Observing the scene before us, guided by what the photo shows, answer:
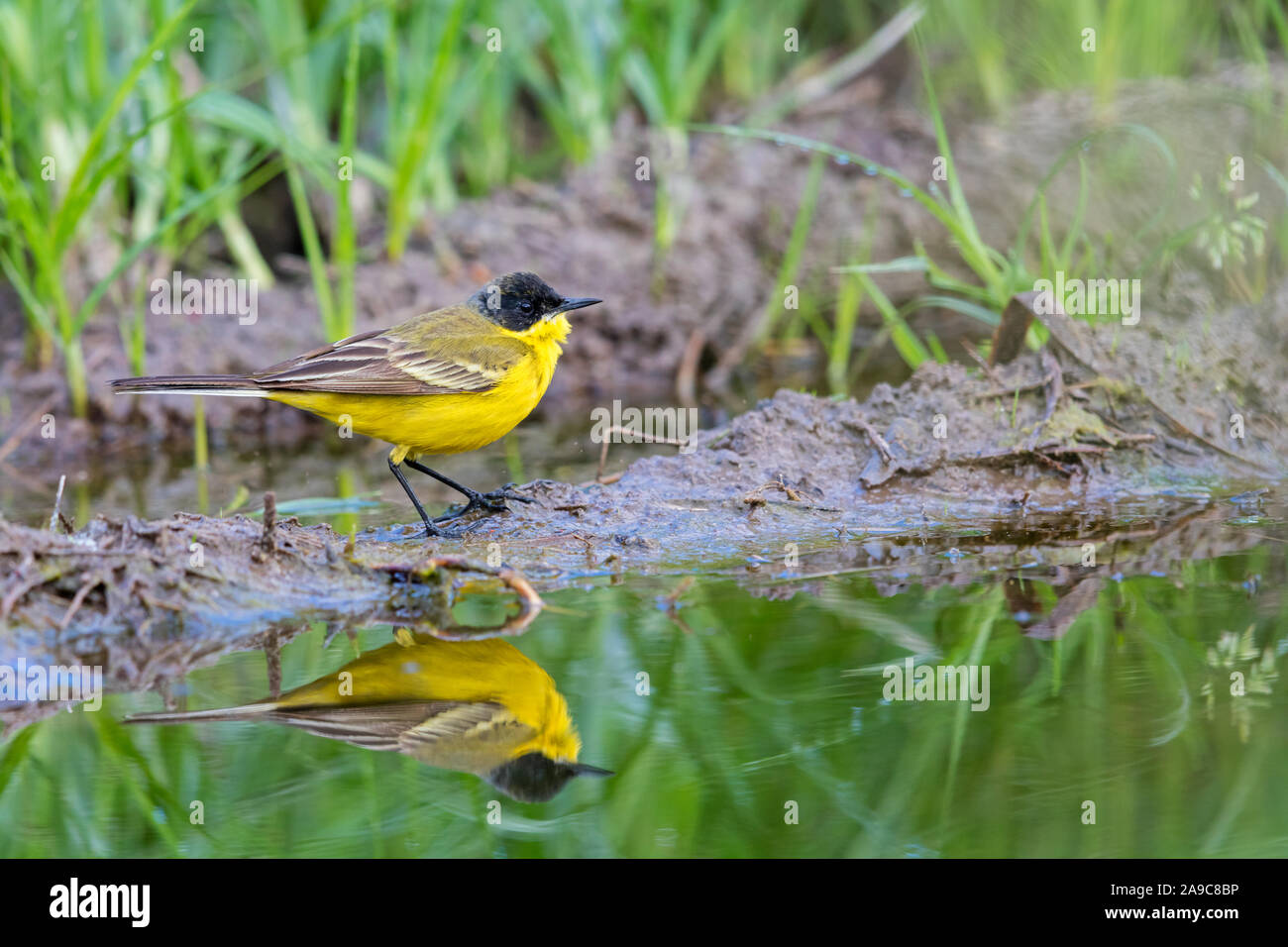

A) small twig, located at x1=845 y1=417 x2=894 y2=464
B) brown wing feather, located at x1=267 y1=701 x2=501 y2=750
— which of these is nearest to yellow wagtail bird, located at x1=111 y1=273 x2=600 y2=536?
small twig, located at x1=845 y1=417 x2=894 y2=464

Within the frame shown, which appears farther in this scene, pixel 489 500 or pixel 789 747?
pixel 489 500

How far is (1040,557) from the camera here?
5.65 metres

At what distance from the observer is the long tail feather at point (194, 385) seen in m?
6.01

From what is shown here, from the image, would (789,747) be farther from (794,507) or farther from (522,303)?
(522,303)

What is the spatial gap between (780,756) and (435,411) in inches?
111

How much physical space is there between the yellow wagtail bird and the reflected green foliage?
4.82 feet

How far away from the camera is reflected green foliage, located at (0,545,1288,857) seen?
3.63 m

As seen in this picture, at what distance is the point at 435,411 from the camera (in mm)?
6207

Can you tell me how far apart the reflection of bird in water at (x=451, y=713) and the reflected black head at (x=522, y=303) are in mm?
2289

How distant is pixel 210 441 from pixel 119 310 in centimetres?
125

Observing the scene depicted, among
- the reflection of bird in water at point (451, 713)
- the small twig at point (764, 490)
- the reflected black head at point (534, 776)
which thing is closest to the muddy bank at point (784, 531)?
the small twig at point (764, 490)

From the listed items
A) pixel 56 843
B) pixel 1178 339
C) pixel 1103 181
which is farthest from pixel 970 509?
pixel 56 843

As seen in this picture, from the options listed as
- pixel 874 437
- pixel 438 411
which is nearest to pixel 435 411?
pixel 438 411

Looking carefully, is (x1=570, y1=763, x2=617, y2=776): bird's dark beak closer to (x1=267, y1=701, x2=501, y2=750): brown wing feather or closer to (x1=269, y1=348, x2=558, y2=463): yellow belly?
(x1=267, y1=701, x2=501, y2=750): brown wing feather
